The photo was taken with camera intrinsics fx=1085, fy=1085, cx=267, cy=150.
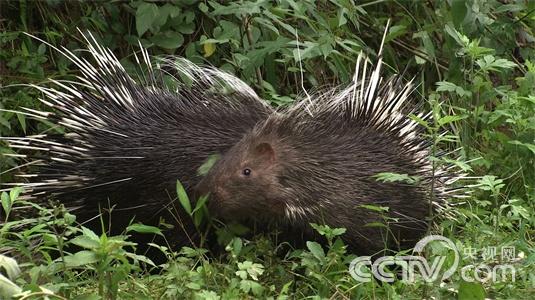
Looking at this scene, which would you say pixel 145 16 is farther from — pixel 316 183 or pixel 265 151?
pixel 316 183

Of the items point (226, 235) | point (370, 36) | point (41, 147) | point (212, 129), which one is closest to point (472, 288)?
point (226, 235)

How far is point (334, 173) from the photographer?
400 centimetres

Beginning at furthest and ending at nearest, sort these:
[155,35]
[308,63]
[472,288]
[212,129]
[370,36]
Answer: [370,36]
[308,63]
[155,35]
[212,129]
[472,288]

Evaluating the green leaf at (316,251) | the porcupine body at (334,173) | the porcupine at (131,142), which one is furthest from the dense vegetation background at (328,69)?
the porcupine at (131,142)

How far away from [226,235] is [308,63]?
5.85ft

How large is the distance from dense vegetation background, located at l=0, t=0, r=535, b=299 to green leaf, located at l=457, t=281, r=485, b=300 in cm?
21

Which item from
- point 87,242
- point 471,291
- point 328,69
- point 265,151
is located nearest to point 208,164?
point 265,151

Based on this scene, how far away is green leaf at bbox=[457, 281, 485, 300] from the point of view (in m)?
3.13

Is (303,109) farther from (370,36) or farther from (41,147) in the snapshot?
(370,36)

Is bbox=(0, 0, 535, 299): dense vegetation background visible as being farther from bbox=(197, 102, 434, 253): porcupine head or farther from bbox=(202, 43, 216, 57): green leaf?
bbox=(197, 102, 434, 253): porcupine head

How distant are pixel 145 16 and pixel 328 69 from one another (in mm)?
1140

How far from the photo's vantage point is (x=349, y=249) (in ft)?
12.8

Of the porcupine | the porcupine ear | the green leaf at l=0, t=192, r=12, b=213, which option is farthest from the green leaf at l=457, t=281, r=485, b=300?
the green leaf at l=0, t=192, r=12, b=213

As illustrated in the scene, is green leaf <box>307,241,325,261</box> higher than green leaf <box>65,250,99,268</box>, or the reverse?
green leaf <box>65,250,99,268</box>
